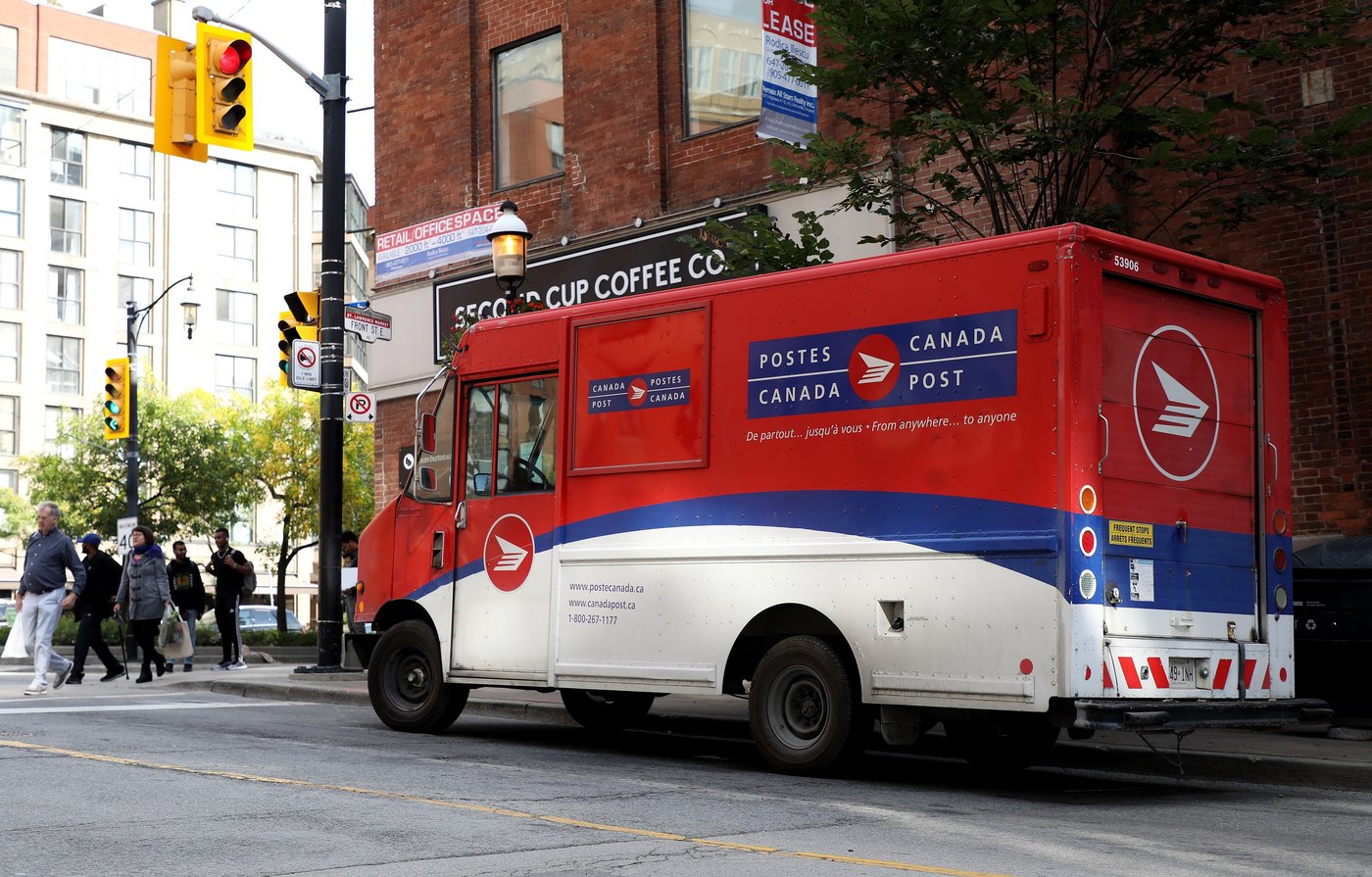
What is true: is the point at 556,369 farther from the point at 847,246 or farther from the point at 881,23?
the point at 847,246

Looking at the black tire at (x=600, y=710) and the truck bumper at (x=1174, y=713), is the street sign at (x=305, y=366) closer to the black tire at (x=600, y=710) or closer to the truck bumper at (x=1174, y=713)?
the black tire at (x=600, y=710)

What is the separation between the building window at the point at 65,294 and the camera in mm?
67500

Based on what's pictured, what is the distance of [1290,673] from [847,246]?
27.4 ft

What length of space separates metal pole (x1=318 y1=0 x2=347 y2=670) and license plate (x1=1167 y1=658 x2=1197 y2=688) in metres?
11.1

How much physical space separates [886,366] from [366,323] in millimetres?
10064

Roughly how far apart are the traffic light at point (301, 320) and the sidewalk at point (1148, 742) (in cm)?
485

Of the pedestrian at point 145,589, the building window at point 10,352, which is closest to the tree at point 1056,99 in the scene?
the pedestrian at point 145,589

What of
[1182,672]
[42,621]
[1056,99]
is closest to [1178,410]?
[1182,672]

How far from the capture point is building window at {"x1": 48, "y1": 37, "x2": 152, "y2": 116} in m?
70.9

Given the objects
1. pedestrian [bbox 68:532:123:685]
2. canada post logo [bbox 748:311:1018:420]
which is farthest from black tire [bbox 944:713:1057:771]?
pedestrian [bbox 68:532:123:685]

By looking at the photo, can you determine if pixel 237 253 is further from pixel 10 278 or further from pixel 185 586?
pixel 185 586

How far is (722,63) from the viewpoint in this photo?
1886 centimetres

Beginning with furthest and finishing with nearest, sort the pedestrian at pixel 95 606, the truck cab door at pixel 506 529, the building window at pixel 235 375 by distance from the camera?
the building window at pixel 235 375 < the pedestrian at pixel 95 606 < the truck cab door at pixel 506 529

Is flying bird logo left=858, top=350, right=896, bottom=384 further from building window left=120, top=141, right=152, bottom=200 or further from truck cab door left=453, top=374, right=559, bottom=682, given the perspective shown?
building window left=120, top=141, right=152, bottom=200
